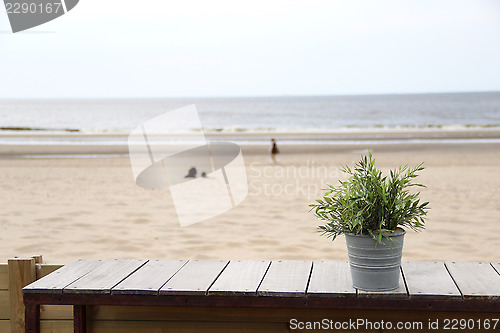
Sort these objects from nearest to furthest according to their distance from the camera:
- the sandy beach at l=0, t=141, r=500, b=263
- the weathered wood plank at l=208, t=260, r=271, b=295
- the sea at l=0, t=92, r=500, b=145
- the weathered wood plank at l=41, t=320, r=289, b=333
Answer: the weathered wood plank at l=208, t=260, r=271, b=295 → the weathered wood plank at l=41, t=320, r=289, b=333 → the sandy beach at l=0, t=141, r=500, b=263 → the sea at l=0, t=92, r=500, b=145

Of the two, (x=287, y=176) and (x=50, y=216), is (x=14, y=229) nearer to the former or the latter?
(x=50, y=216)

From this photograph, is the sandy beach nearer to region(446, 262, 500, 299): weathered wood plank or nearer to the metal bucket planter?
region(446, 262, 500, 299): weathered wood plank

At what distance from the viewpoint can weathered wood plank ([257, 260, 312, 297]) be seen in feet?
8.06

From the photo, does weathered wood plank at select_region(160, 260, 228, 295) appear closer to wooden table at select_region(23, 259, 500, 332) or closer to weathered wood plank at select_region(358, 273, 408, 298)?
wooden table at select_region(23, 259, 500, 332)

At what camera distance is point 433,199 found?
9.91 m

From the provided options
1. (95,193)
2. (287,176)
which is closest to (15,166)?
(95,193)

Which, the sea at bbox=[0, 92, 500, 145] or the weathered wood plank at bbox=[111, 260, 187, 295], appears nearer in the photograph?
the weathered wood plank at bbox=[111, 260, 187, 295]

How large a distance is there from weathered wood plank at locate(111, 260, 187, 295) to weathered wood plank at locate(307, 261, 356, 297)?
697 millimetres

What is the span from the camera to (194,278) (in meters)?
2.69

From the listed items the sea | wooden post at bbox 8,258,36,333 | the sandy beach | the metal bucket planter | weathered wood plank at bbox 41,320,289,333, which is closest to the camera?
the metal bucket planter

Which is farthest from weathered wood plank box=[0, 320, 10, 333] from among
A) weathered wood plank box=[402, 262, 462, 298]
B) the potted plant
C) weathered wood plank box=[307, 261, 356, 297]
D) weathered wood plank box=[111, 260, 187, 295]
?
weathered wood plank box=[402, 262, 462, 298]

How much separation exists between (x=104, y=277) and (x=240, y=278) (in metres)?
0.66

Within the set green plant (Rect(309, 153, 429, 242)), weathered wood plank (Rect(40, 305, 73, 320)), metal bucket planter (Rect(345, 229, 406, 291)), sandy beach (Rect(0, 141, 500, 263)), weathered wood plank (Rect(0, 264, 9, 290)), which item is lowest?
sandy beach (Rect(0, 141, 500, 263))

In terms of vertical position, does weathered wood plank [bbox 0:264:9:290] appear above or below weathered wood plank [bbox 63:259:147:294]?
below
